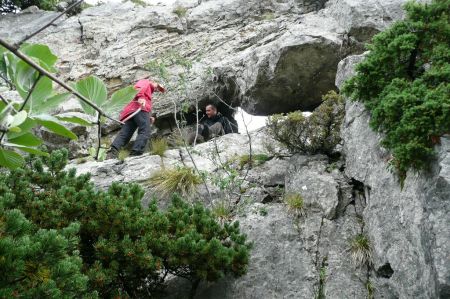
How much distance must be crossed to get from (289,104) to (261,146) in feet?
7.96

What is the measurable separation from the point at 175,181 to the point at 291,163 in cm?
227

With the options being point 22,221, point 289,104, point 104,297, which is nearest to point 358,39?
point 289,104

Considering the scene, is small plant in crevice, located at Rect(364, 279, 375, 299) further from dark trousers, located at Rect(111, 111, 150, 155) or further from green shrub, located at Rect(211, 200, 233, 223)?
dark trousers, located at Rect(111, 111, 150, 155)

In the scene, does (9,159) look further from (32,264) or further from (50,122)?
Result: (32,264)

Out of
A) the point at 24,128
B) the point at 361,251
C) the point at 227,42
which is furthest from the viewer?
the point at 227,42

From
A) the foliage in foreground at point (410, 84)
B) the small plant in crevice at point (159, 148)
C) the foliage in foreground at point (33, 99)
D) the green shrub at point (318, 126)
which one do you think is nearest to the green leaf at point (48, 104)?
the foliage in foreground at point (33, 99)

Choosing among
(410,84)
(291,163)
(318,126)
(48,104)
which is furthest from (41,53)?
(318,126)

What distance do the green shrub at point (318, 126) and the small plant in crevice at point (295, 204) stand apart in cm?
152

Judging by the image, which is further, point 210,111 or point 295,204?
point 210,111

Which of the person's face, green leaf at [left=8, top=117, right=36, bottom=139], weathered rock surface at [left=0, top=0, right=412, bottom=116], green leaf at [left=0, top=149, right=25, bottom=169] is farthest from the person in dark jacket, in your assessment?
green leaf at [left=8, top=117, right=36, bottom=139]

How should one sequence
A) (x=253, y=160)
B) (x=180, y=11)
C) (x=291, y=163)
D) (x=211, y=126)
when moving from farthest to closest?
(x=180, y=11)
(x=211, y=126)
(x=253, y=160)
(x=291, y=163)

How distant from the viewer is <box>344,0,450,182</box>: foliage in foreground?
5234mm

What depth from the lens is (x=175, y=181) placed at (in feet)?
28.6

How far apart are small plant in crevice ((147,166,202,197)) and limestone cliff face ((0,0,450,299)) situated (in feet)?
0.64
